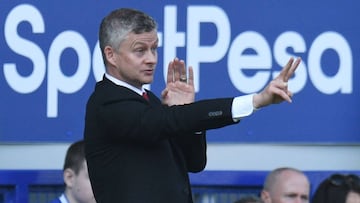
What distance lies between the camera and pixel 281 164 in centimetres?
549

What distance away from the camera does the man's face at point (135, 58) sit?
377cm

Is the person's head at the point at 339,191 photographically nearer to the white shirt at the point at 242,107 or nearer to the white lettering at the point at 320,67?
the white lettering at the point at 320,67

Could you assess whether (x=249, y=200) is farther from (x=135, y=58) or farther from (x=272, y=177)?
(x=135, y=58)

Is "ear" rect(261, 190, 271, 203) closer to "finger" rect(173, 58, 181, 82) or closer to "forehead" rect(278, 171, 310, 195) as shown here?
"forehead" rect(278, 171, 310, 195)

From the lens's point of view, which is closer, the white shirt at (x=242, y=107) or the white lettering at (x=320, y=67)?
the white shirt at (x=242, y=107)

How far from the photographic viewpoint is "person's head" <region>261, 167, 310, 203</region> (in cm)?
530

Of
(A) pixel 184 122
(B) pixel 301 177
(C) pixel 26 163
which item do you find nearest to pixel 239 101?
(A) pixel 184 122

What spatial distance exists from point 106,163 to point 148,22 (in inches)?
18.5

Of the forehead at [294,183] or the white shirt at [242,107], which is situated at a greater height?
the white shirt at [242,107]

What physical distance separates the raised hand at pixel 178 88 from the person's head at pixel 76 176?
1.30 metres

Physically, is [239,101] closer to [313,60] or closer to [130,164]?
[130,164]

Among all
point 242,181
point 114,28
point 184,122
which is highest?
point 114,28

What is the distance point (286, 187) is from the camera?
534 centimetres

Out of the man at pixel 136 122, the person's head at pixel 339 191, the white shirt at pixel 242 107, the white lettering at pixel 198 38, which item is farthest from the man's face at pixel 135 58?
the white lettering at pixel 198 38
